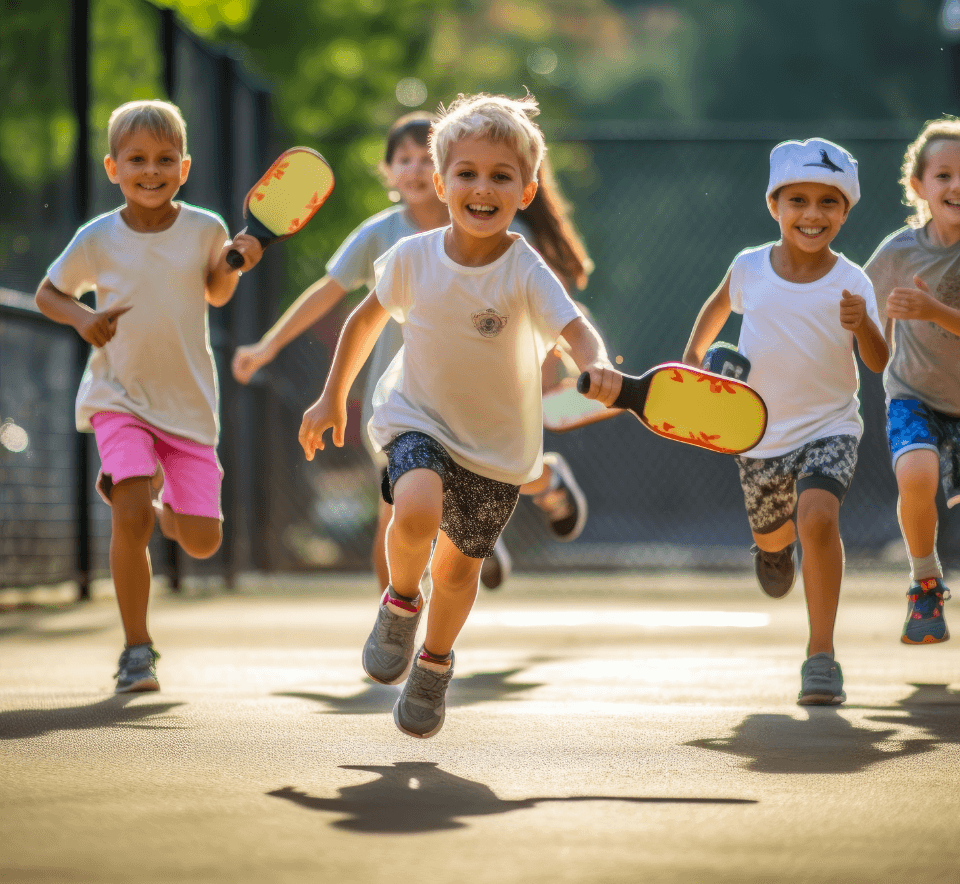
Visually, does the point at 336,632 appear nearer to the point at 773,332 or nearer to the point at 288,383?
the point at 773,332

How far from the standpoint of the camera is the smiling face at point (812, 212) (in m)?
4.13

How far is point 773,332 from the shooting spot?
4.21 meters

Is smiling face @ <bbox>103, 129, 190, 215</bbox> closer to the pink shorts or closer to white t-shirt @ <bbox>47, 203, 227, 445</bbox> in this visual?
white t-shirt @ <bbox>47, 203, 227, 445</bbox>

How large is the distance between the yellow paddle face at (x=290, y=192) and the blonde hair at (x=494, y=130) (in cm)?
99

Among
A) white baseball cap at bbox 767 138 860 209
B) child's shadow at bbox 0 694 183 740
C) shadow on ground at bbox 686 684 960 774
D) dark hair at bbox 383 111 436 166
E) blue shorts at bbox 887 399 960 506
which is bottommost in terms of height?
shadow on ground at bbox 686 684 960 774

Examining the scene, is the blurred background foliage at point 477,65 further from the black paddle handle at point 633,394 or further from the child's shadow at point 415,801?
the child's shadow at point 415,801

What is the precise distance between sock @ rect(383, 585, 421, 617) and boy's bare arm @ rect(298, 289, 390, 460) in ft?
1.16

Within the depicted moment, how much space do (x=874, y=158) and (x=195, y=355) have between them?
226 inches

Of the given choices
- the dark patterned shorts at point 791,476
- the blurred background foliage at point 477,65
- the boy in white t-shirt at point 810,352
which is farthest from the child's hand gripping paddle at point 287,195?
the blurred background foliage at point 477,65

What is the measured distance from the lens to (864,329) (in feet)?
12.7

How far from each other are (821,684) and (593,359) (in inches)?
46.1

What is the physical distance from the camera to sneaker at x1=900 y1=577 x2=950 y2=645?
4.07 m

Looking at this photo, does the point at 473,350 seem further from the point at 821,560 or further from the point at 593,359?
the point at 821,560

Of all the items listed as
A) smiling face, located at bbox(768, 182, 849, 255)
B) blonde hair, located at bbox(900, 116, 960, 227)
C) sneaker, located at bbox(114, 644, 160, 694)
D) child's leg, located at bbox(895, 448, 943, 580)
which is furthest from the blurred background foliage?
child's leg, located at bbox(895, 448, 943, 580)
